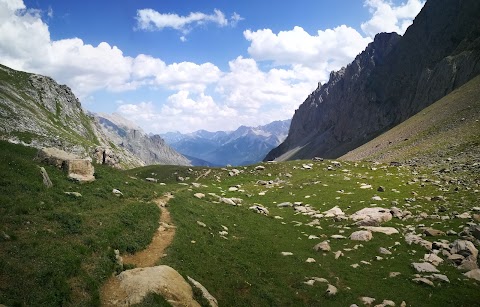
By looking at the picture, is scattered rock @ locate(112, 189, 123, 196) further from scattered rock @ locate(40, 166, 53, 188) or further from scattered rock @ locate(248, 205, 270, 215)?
scattered rock @ locate(248, 205, 270, 215)

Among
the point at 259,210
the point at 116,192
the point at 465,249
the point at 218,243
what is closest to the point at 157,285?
the point at 218,243

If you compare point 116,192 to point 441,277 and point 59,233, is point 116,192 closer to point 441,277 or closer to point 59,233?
point 59,233

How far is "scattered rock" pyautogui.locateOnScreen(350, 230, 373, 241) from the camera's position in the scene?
3300cm

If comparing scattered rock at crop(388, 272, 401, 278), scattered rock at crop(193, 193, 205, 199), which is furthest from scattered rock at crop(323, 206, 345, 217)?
scattered rock at crop(193, 193, 205, 199)

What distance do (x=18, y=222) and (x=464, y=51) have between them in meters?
198

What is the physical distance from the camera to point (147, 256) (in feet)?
77.3

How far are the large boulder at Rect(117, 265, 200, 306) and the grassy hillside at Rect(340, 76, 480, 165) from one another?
5692cm

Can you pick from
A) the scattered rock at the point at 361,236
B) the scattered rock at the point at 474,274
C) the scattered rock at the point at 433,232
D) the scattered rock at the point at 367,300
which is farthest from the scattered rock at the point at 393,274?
the scattered rock at the point at 433,232

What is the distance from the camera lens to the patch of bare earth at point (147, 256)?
1750cm

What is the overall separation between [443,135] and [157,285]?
3851 inches

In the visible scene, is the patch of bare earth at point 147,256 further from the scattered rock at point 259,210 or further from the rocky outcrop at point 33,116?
the rocky outcrop at point 33,116

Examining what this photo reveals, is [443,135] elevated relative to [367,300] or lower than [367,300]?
elevated

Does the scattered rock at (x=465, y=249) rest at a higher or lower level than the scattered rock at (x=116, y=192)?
lower

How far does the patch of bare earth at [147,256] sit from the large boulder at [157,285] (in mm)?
336
